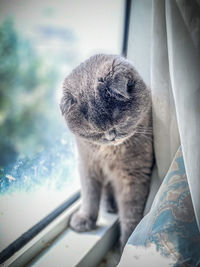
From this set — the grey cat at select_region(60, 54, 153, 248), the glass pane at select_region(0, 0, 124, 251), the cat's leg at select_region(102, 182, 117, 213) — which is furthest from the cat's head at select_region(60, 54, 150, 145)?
the cat's leg at select_region(102, 182, 117, 213)

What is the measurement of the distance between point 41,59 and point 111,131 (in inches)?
33.2

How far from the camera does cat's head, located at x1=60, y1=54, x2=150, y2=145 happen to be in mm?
670

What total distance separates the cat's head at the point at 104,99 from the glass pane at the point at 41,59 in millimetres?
102

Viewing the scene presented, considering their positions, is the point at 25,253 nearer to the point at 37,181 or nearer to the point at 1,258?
the point at 1,258

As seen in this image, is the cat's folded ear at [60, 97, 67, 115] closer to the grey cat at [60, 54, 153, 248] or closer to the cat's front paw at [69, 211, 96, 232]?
the grey cat at [60, 54, 153, 248]

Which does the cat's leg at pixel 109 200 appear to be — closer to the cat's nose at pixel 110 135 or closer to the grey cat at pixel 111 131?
the grey cat at pixel 111 131

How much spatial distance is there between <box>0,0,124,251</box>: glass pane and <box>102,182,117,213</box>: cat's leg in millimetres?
158

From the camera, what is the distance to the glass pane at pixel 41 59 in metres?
0.78

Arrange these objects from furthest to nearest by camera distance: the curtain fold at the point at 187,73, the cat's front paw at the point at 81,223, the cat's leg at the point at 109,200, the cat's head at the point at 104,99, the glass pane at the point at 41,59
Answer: the cat's leg at the point at 109,200 < the cat's front paw at the point at 81,223 < the glass pane at the point at 41,59 < the cat's head at the point at 104,99 < the curtain fold at the point at 187,73

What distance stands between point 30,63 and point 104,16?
22.3 inches

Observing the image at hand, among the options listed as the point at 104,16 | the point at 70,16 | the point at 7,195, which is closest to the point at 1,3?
the point at 70,16

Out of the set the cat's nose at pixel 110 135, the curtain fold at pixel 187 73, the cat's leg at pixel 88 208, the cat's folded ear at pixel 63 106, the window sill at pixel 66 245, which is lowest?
the window sill at pixel 66 245

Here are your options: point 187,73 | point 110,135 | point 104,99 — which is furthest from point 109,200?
point 187,73

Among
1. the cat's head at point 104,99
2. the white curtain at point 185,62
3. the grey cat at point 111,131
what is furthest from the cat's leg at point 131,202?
the white curtain at point 185,62
